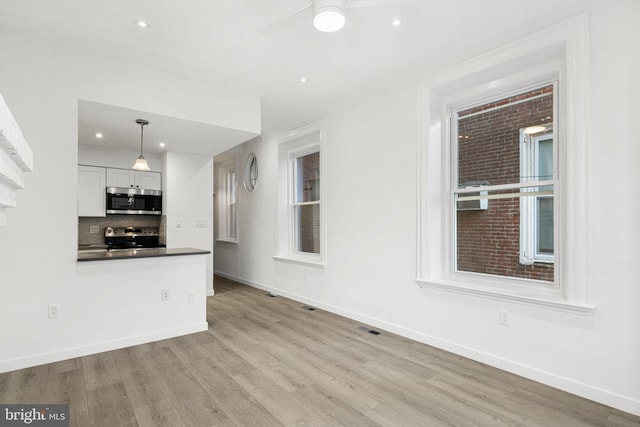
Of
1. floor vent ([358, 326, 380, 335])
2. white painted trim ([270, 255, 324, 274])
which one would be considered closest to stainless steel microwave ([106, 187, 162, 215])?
white painted trim ([270, 255, 324, 274])

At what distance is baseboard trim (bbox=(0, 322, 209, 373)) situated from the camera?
2828mm

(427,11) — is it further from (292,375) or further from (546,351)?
(292,375)

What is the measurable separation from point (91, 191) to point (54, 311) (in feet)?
9.27

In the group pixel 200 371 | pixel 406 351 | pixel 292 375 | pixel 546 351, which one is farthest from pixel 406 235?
pixel 200 371

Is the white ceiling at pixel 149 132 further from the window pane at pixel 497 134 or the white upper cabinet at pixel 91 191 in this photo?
the window pane at pixel 497 134

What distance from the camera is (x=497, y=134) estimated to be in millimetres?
3168

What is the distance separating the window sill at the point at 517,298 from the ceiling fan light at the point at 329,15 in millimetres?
2373

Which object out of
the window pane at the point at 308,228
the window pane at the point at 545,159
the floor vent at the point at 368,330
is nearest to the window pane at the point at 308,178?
the window pane at the point at 308,228

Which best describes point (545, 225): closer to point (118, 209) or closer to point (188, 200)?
point (188, 200)

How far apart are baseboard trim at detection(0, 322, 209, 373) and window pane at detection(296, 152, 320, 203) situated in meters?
2.38

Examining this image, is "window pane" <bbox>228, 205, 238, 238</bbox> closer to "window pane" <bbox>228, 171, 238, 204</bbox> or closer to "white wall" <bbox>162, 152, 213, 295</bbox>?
"window pane" <bbox>228, 171, 238, 204</bbox>

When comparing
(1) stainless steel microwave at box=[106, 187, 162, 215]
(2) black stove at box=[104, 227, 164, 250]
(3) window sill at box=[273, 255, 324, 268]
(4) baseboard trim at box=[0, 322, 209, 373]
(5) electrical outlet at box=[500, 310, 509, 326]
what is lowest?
(4) baseboard trim at box=[0, 322, 209, 373]

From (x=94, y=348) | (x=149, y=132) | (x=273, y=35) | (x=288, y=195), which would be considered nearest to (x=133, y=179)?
(x=149, y=132)

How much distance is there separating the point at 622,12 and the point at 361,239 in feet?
9.48
